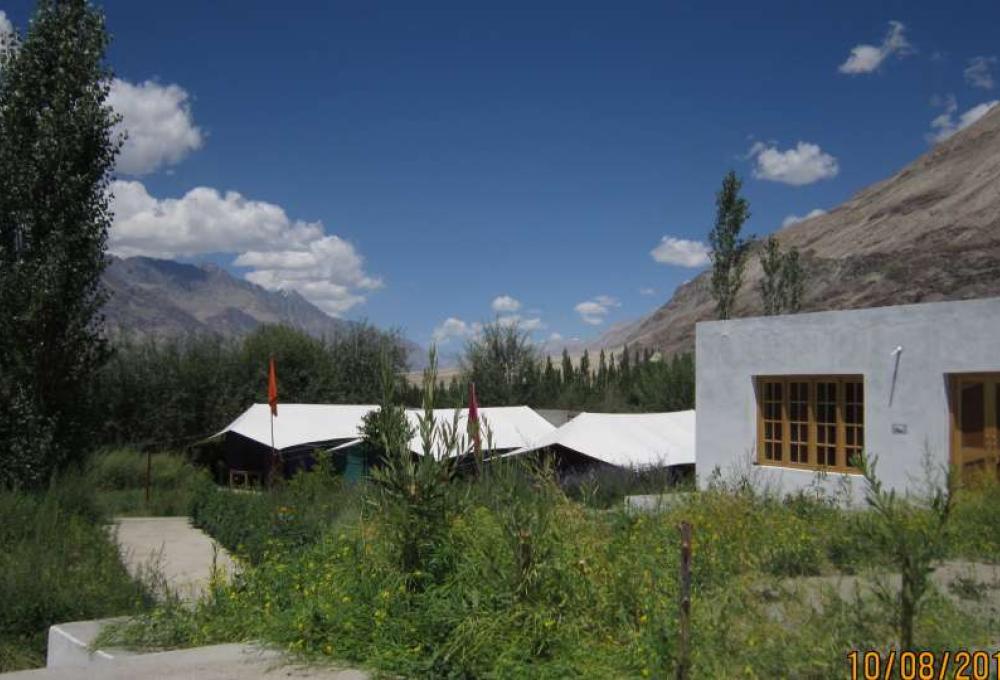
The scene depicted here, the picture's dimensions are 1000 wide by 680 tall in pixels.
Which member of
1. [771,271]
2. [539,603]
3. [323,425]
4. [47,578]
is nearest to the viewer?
[539,603]

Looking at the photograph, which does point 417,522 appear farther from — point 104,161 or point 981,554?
point 104,161

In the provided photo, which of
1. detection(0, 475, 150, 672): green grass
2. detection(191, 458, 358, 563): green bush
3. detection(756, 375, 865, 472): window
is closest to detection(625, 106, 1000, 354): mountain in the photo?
detection(756, 375, 865, 472): window

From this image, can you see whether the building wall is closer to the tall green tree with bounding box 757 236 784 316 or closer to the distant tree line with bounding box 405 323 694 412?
the distant tree line with bounding box 405 323 694 412

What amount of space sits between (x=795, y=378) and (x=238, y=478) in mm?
18191

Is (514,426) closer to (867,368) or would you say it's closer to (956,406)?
(867,368)

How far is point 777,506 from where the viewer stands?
1021cm

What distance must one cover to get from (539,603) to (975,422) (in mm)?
8981

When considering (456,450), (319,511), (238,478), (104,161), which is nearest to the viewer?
(456,450)

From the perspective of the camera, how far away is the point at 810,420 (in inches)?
546

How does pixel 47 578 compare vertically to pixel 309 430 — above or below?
below

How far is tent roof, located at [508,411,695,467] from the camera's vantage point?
65.3 feet

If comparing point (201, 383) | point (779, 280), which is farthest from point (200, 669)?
point (779, 280)

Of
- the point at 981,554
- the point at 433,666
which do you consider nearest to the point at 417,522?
the point at 433,666

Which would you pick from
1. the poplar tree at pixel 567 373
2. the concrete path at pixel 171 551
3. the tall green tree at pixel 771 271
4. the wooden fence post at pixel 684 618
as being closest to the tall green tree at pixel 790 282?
the tall green tree at pixel 771 271
